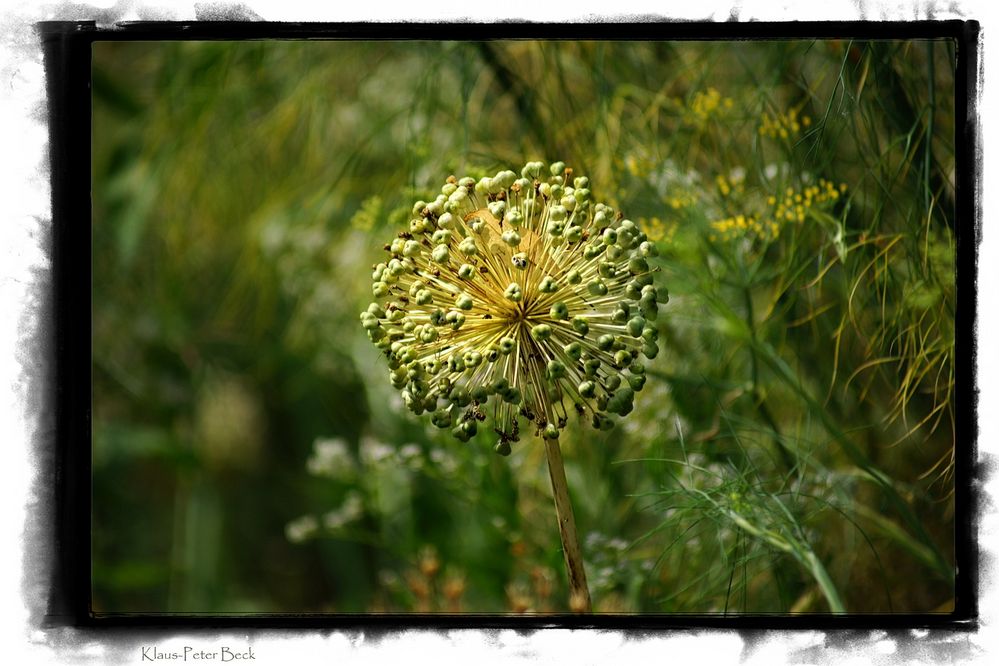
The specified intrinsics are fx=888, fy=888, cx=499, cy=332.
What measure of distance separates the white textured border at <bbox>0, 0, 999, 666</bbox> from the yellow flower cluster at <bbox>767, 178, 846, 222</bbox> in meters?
0.19

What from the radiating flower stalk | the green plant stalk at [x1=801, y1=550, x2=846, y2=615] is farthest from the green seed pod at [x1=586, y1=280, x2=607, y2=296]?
the green plant stalk at [x1=801, y1=550, x2=846, y2=615]

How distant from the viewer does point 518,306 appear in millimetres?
938

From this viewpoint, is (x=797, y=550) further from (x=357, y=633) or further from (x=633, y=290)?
(x=357, y=633)

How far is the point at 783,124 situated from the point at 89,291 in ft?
3.17

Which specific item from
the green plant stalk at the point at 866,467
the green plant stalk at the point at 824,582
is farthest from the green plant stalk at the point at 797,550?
the green plant stalk at the point at 866,467

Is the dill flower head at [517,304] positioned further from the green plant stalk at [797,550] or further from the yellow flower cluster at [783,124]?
the yellow flower cluster at [783,124]

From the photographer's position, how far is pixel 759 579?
1364 mm

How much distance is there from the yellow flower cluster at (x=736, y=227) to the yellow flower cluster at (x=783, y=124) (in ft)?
0.41

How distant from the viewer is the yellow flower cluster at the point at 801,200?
3.84 feet

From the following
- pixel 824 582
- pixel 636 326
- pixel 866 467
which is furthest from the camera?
pixel 866 467

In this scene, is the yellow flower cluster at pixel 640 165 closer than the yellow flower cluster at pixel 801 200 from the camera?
No

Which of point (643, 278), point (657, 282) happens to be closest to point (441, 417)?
point (643, 278)

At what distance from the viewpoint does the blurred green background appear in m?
1.21

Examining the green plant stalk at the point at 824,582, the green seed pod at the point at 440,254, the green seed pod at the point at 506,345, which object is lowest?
the green plant stalk at the point at 824,582
